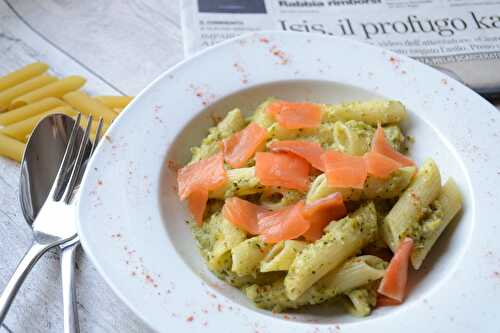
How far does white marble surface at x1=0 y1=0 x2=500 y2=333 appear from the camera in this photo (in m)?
1.85

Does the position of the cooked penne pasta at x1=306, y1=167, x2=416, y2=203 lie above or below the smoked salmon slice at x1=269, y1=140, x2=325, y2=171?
below

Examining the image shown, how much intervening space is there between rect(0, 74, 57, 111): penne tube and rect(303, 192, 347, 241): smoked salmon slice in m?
1.31

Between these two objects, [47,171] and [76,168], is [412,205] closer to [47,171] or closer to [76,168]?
[76,168]

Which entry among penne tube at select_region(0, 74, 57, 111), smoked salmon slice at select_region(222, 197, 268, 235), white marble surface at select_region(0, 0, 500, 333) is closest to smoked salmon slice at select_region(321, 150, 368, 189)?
smoked salmon slice at select_region(222, 197, 268, 235)

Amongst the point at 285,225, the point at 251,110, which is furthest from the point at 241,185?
the point at 251,110

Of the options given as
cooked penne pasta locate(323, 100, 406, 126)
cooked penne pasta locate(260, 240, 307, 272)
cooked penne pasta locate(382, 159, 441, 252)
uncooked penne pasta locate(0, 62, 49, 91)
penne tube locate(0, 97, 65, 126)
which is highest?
Result: uncooked penne pasta locate(0, 62, 49, 91)

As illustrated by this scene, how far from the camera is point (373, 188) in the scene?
158cm

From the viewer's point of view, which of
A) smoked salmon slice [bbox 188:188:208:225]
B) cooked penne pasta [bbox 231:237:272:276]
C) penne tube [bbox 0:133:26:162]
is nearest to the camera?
cooked penne pasta [bbox 231:237:272:276]

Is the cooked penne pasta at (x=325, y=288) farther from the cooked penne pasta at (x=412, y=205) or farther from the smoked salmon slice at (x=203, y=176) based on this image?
the smoked salmon slice at (x=203, y=176)

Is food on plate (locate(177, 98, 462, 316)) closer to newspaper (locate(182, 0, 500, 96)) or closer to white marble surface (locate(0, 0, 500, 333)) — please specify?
white marble surface (locate(0, 0, 500, 333))

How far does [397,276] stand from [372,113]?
0.58 m

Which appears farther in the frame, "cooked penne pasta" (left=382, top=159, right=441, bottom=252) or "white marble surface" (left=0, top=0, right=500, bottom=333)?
"white marble surface" (left=0, top=0, right=500, bottom=333)

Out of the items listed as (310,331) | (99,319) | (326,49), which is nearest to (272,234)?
(310,331)

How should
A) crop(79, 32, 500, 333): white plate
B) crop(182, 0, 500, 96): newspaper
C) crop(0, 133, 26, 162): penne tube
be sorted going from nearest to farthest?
crop(79, 32, 500, 333): white plate, crop(0, 133, 26, 162): penne tube, crop(182, 0, 500, 96): newspaper
